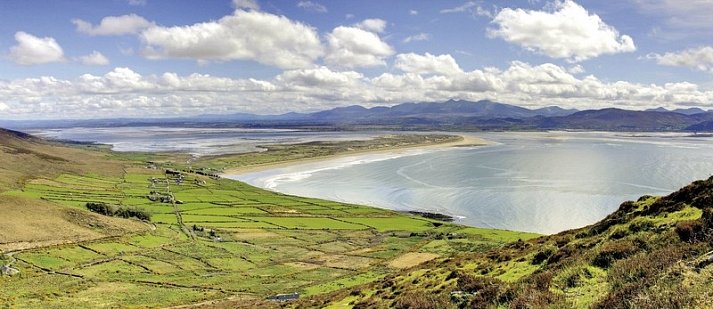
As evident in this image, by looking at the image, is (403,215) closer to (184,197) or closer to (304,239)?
(304,239)

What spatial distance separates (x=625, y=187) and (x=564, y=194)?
21719 millimetres

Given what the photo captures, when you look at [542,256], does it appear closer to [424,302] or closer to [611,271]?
[424,302]

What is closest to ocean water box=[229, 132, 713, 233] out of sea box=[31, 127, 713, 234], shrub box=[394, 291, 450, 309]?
sea box=[31, 127, 713, 234]

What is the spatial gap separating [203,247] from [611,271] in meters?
68.8

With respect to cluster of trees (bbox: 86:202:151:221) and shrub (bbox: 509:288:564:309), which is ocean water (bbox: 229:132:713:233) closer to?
cluster of trees (bbox: 86:202:151:221)

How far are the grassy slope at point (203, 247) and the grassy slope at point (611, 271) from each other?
20.9m

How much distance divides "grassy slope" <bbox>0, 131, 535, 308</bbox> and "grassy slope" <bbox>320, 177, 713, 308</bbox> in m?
20.9

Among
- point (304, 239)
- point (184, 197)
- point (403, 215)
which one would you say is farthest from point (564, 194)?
point (184, 197)

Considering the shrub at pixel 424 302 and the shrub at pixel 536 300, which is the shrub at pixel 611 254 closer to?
the shrub at pixel 536 300

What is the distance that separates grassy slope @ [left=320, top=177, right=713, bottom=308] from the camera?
12938mm

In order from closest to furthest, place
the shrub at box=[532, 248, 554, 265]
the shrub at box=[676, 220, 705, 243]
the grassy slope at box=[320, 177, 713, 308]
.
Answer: the grassy slope at box=[320, 177, 713, 308]
the shrub at box=[676, 220, 705, 243]
the shrub at box=[532, 248, 554, 265]

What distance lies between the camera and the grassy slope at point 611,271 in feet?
42.4

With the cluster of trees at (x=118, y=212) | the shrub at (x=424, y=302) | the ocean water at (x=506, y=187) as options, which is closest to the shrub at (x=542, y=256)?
the shrub at (x=424, y=302)

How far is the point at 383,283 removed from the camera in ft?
118
